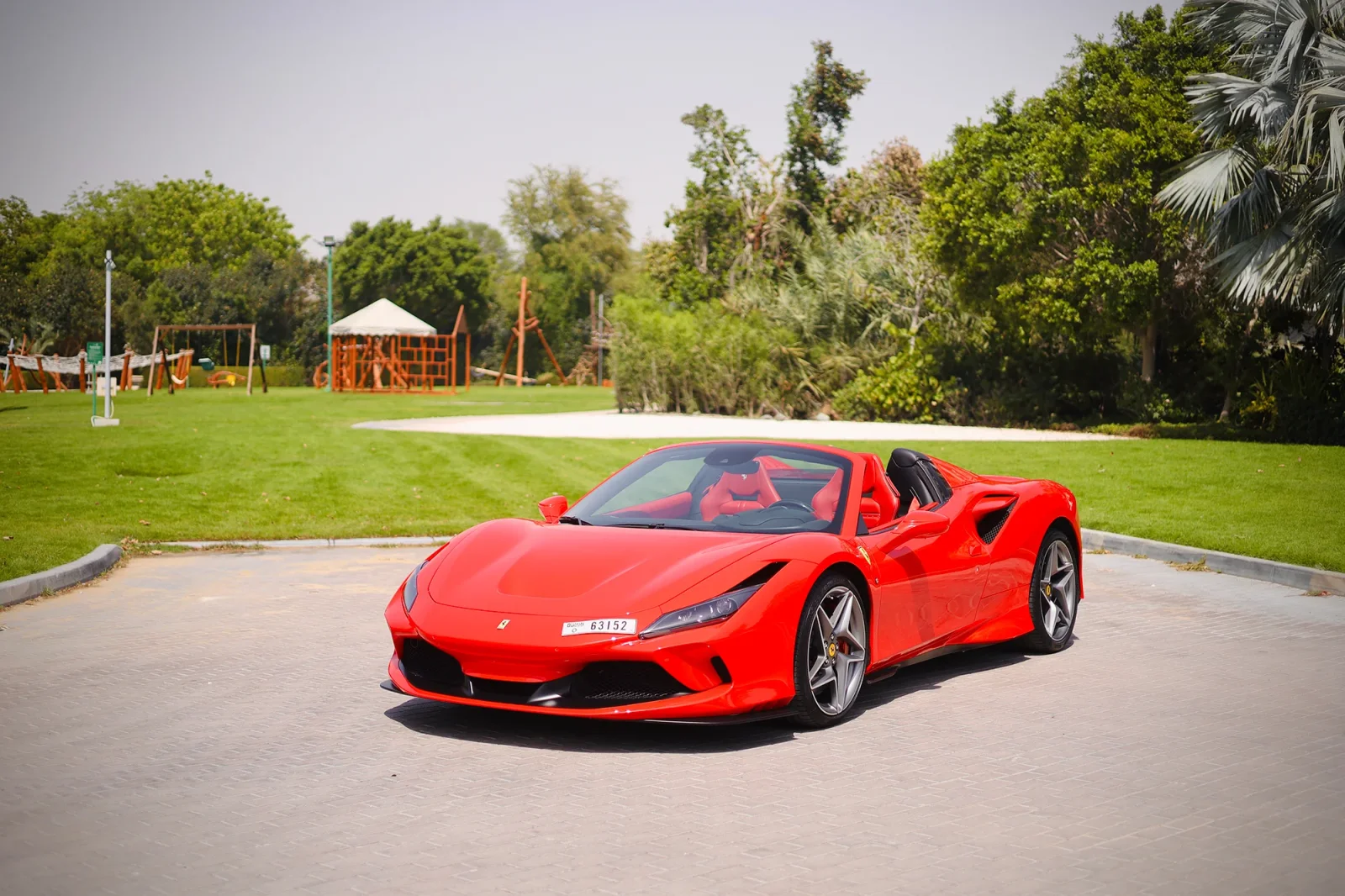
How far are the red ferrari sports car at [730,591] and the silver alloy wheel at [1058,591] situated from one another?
7 cm

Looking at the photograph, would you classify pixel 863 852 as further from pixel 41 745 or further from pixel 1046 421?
pixel 1046 421

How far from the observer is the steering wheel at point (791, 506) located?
282 inches

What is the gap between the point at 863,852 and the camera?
464 cm

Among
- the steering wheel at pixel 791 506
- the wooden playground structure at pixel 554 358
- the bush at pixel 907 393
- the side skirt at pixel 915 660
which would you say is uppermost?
the wooden playground structure at pixel 554 358

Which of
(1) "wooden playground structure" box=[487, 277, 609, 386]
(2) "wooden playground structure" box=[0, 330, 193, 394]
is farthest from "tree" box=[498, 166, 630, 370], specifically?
(2) "wooden playground structure" box=[0, 330, 193, 394]

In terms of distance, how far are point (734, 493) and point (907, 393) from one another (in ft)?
91.2

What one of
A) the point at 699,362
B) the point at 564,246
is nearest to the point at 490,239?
the point at 564,246

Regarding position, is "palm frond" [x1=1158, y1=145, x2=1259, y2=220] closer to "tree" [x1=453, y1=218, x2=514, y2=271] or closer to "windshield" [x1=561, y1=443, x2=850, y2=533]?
"windshield" [x1=561, y1=443, x2=850, y2=533]

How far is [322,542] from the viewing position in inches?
558

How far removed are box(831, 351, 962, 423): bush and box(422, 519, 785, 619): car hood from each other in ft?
93.2

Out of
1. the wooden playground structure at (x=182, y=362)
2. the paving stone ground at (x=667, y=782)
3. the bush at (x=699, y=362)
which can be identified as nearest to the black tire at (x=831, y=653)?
the paving stone ground at (x=667, y=782)

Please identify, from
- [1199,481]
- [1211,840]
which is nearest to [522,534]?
[1211,840]

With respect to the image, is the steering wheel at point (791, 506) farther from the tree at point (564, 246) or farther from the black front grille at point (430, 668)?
the tree at point (564, 246)

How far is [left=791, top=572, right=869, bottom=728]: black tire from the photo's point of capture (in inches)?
247
